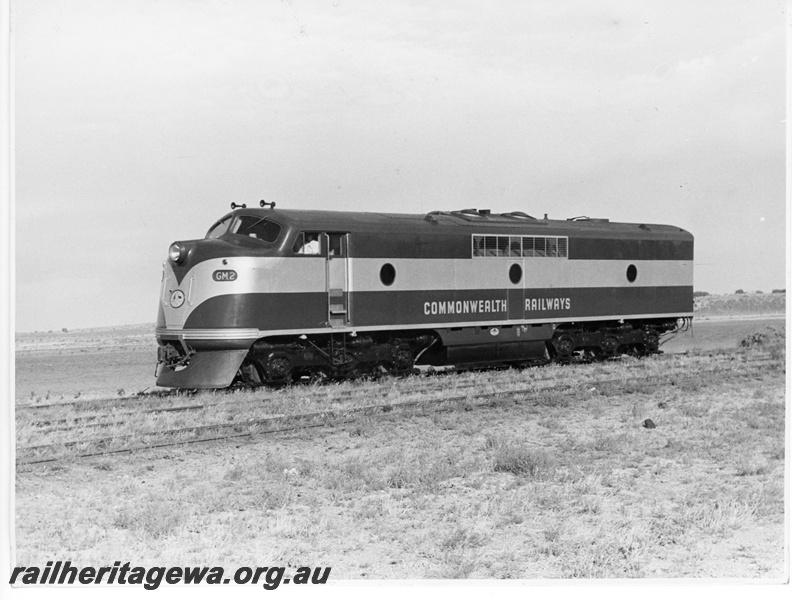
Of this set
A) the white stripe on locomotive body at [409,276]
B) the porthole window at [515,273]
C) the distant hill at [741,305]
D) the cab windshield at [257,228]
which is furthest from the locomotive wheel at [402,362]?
the distant hill at [741,305]

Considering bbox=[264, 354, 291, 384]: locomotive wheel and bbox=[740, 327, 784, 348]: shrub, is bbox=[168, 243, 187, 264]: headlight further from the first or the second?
bbox=[740, 327, 784, 348]: shrub

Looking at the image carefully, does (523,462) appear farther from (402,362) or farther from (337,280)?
(402,362)

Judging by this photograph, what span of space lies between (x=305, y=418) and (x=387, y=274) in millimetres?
5209

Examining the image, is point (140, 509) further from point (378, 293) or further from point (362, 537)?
point (378, 293)

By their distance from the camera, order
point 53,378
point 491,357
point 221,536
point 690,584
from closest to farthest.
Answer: point 690,584 < point 221,536 < point 491,357 < point 53,378

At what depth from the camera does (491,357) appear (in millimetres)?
20031

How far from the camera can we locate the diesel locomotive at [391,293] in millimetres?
16141

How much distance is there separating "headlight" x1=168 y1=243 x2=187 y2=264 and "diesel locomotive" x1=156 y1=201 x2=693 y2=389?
43 mm

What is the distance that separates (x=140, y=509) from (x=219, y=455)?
2.65 meters

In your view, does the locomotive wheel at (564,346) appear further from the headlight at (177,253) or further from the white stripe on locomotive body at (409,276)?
the headlight at (177,253)

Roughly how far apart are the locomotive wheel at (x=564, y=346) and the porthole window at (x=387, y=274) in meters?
5.56

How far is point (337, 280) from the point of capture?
17266mm

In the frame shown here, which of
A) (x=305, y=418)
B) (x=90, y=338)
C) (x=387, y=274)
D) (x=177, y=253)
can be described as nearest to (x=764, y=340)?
(x=387, y=274)

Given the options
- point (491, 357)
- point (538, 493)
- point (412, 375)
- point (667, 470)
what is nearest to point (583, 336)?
point (491, 357)
